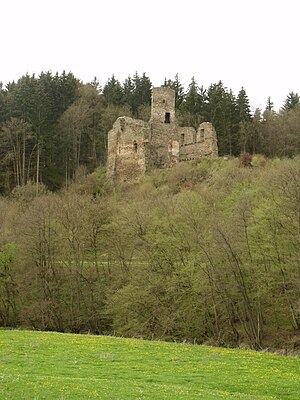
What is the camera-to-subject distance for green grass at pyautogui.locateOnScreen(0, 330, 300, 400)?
12163mm

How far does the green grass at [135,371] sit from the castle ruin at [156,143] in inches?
1298

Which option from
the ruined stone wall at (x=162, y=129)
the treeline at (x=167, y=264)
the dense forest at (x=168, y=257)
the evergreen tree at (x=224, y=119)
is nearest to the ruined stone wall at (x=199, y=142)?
the ruined stone wall at (x=162, y=129)

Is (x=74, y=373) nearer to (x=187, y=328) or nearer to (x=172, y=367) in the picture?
(x=172, y=367)

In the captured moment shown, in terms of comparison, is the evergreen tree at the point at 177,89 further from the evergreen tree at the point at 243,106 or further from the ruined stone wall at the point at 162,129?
the ruined stone wall at the point at 162,129

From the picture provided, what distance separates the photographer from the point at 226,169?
48.0 metres

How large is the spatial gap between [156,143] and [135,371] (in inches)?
1659

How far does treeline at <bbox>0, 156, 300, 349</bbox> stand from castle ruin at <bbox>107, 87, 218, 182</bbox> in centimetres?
1175

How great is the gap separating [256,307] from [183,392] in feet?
60.9

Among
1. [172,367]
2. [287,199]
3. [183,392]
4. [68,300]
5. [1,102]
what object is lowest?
[68,300]

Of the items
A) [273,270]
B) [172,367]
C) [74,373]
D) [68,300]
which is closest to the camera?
[74,373]

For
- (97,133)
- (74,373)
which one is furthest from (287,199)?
(97,133)

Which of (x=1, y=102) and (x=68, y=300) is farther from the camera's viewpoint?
(x=1, y=102)

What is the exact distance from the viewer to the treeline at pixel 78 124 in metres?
61.3

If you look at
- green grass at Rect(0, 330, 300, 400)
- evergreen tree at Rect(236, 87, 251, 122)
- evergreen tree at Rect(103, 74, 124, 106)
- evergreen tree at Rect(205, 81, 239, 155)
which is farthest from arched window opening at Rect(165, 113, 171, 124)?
green grass at Rect(0, 330, 300, 400)
